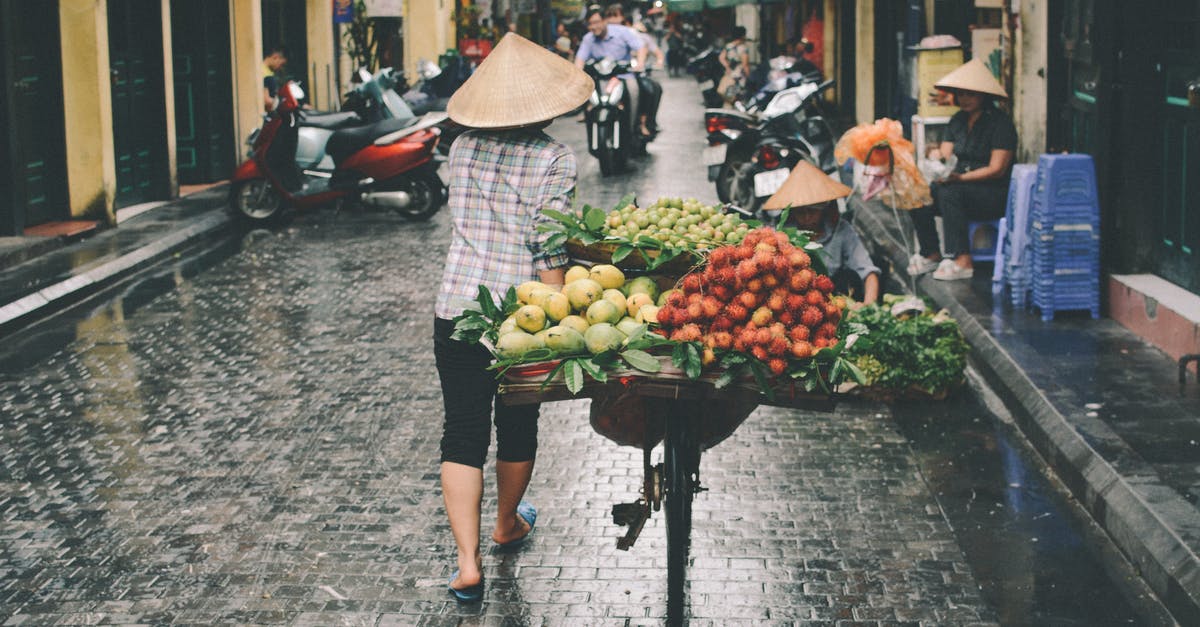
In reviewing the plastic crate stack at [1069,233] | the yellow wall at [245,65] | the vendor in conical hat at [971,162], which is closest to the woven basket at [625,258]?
the plastic crate stack at [1069,233]

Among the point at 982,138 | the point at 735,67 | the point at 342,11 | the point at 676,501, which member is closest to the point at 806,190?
the point at 982,138

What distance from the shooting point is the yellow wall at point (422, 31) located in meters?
32.8

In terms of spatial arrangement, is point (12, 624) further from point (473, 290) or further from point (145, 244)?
point (145, 244)

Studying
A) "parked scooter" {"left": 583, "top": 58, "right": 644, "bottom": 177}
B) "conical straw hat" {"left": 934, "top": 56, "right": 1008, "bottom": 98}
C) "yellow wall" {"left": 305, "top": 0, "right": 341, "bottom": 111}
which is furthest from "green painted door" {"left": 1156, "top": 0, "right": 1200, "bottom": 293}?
"yellow wall" {"left": 305, "top": 0, "right": 341, "bottom": 111}

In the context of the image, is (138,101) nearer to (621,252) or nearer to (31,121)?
(31,121)

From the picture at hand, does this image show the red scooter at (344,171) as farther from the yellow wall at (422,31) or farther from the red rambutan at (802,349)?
the yellow wall at (422,31)

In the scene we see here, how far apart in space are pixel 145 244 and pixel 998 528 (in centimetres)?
930

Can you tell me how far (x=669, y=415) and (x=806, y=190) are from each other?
3.29m

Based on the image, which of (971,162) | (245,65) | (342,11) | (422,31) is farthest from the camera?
(422,31)

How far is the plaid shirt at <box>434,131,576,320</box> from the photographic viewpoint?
5.14m

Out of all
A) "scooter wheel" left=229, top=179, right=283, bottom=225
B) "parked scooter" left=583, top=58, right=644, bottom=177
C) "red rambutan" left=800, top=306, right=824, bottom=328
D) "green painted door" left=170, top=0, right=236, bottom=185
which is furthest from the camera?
"parked scooter" left=583, top=58, right=644, bottom=177

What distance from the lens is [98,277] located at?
11648mm

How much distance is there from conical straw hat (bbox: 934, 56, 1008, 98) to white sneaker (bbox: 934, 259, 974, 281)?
48.2 inches

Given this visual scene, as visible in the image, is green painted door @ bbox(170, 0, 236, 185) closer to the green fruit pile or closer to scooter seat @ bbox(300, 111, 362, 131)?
scooter seat @ bbox(300, 111, 362, 131)
